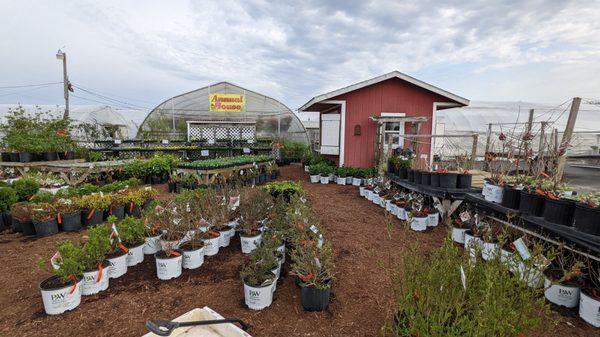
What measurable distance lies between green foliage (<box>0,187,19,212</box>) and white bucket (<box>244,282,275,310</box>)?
5373mm

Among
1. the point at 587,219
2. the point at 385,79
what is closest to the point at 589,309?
the point at 587,219

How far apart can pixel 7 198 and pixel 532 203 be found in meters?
8.46

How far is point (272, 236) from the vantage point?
12.0 ft

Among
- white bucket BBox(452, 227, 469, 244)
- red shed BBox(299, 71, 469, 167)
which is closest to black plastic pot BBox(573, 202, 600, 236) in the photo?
white bucket BBox(452, 227, 469, 244)

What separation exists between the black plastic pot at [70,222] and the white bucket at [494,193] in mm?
6748

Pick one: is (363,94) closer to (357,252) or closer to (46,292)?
(357,252)

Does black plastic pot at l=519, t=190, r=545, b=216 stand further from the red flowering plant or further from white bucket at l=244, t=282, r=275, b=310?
white bucket at l=244, t=282, r=275, b=310

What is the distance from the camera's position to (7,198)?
5.28 metres

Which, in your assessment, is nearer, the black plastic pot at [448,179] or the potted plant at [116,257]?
the potted plant at [116,257]

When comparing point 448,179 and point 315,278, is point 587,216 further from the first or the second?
point 315,278

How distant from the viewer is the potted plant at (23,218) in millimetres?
4770

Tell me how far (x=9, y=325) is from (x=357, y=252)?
148 inches

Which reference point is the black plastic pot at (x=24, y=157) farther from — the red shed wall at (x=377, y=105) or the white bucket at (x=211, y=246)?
the red shed wall at (x=377, y=105)

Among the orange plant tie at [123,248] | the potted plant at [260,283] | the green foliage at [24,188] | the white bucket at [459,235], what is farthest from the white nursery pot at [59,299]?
the white bucket at [459,235]
